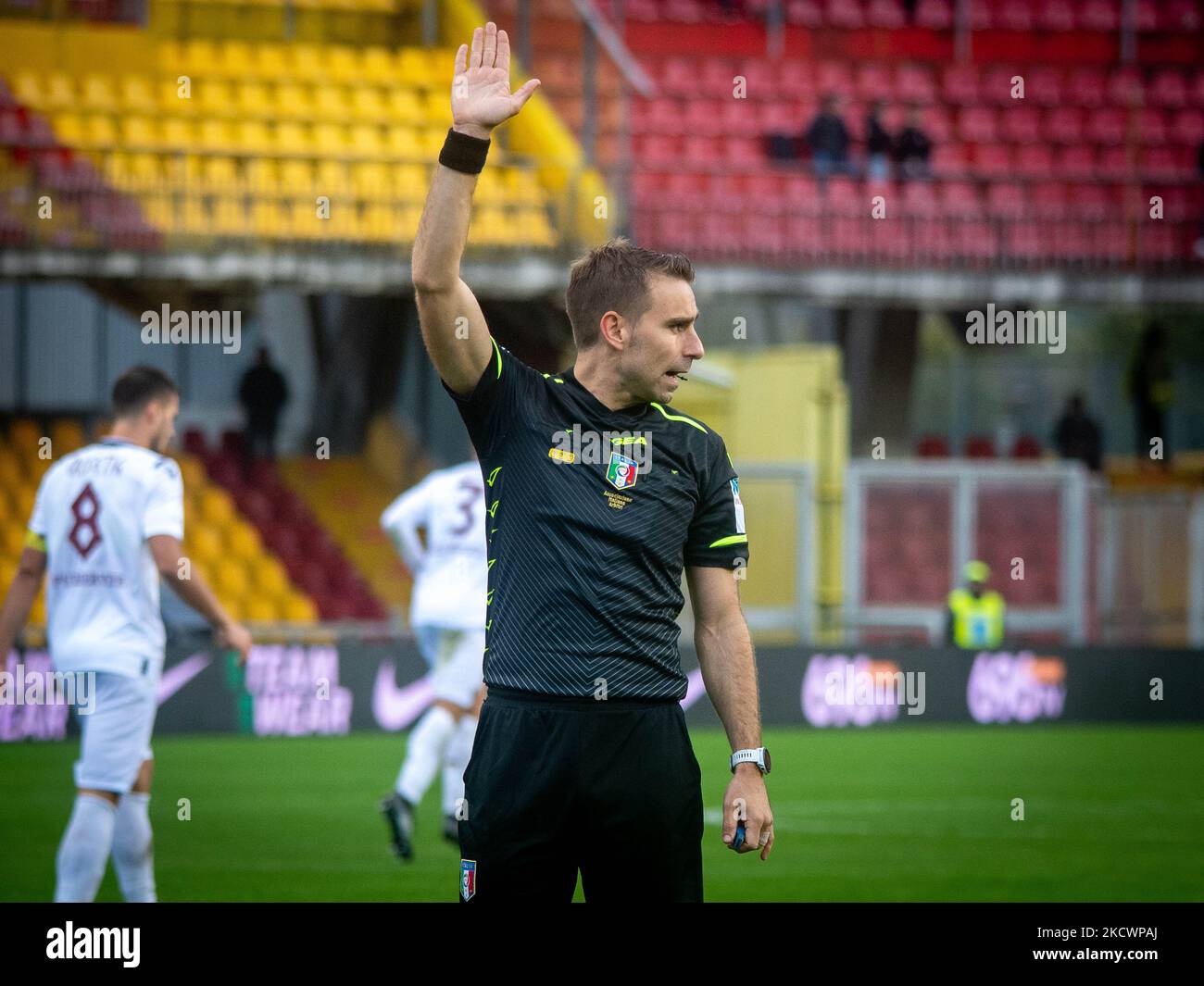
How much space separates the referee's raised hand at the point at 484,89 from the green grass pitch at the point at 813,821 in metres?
4.82

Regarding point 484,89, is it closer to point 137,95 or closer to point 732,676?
point 732,676

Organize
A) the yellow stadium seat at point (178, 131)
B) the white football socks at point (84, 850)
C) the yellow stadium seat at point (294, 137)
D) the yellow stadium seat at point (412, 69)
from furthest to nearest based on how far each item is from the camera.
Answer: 1. the yellow stadium seat at point (412, 69)
2. the yellow stadium seat at point (294, 137)
3. the yellow stadium seat at point (178, 131)
4. the white football socks at point (84, 850)

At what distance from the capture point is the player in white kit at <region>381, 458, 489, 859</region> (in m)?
9.62

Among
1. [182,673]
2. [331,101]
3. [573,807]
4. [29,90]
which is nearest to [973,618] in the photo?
[182,673]

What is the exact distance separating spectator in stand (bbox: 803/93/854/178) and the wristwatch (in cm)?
1710

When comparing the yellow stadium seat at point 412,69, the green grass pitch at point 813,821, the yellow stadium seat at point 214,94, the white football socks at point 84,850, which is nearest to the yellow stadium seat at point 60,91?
the yellow stadium seat at point 214,94

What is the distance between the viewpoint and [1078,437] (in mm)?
21703

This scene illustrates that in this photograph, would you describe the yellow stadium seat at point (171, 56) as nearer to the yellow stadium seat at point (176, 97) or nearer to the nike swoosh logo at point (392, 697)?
the yellow stadium seat at point (176, 97)

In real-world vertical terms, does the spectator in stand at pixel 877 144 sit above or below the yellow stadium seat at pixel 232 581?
above

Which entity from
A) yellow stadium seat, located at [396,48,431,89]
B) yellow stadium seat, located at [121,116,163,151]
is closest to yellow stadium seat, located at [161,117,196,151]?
yellow stadium seat, located at [121,116,163,151]

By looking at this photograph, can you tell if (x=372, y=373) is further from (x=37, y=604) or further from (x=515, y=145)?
(x=37, y=604)

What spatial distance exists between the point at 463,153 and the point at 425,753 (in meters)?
5.88

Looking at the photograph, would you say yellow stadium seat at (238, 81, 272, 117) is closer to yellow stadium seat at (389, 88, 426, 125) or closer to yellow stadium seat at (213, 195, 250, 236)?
yellow stadium seat at (389, 88, 426, 125)

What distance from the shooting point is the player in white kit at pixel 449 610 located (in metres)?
9.62
